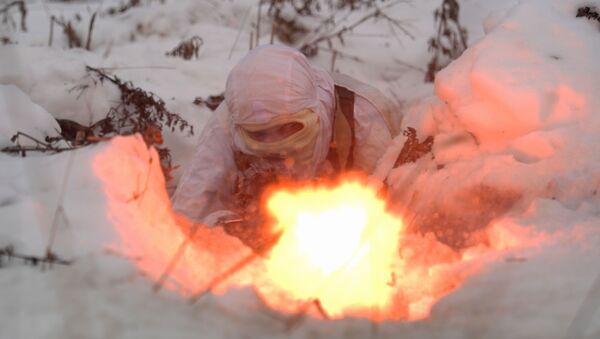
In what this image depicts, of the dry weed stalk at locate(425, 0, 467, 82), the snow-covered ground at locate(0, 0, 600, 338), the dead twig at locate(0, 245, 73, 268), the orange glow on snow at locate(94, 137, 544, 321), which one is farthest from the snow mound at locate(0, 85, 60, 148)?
the dry weed stalk at locate(425, 0, 467, 82)

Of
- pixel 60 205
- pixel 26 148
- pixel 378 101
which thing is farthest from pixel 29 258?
pixel 378 101

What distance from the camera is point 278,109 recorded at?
335cm

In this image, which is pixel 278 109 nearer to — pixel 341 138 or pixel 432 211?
pixel 341 138

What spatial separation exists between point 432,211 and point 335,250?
57cm

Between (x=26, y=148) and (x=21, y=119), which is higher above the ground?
(x=26, y=148)

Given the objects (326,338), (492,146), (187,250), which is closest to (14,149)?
(187,250)

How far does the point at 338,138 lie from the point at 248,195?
85 cm

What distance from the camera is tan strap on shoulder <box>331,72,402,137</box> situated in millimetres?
4047

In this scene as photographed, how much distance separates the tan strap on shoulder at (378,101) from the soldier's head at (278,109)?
0.51 meters

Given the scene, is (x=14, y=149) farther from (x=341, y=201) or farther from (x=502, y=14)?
(x=502, y=14)

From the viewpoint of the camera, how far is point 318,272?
2.29 metres

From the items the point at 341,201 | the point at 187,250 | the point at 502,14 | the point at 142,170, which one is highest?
the point at 502,14

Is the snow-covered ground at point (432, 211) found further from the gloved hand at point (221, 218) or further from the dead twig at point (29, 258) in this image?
the gloved hand at point (221, 218)

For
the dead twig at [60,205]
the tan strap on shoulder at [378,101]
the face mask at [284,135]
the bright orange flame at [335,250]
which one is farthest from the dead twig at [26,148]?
the tan strap on shoulder at [378,101]
